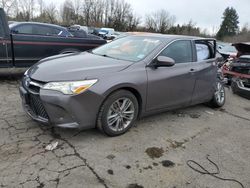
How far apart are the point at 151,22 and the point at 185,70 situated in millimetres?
63352

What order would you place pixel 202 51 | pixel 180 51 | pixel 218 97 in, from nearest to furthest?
pixel 180 51 → pixel 202 51 → pixel 218 97

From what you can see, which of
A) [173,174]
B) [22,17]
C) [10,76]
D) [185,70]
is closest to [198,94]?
[185,70]

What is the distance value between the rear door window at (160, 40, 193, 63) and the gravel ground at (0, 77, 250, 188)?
117 cm

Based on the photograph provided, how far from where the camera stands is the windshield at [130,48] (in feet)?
14.9

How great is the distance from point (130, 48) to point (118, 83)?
3.75 feet

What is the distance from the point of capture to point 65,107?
11.7 feet

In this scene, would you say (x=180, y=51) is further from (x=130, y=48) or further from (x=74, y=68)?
(x=74, y=68)

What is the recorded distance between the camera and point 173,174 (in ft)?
10.9

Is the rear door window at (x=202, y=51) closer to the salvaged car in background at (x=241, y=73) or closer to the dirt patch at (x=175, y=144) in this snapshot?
the dirt patch at (x=175, y=144)

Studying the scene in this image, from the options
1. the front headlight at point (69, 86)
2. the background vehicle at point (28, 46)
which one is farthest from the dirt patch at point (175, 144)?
the background vehicle at point (28, 46)

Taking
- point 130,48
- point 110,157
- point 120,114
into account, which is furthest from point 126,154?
point 130,48

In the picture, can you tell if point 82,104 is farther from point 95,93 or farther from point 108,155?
point 108,155

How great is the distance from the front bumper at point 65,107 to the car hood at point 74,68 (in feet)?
0.77

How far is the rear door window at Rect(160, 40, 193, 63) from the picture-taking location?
15.5ft
